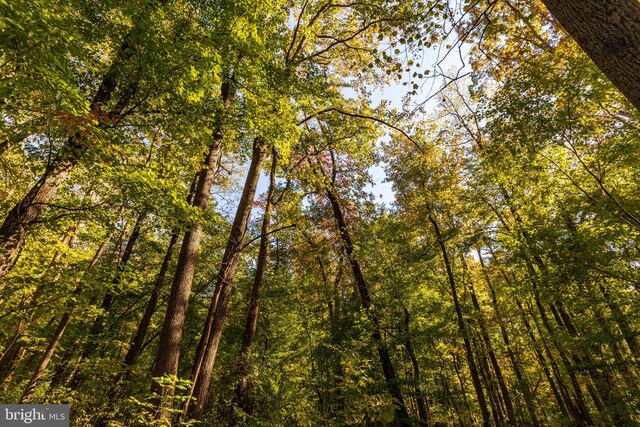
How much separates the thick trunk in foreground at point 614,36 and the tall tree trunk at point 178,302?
5590 mm

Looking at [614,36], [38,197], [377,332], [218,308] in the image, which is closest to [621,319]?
[377,332]

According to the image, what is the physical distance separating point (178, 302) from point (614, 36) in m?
6.51

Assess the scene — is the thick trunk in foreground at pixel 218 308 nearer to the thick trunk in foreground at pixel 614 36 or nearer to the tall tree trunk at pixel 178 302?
the tall tree trunk at pixel 178 302

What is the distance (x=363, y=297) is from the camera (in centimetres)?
1116

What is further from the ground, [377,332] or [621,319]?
[377,332]

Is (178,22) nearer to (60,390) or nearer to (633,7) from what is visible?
(633,7)

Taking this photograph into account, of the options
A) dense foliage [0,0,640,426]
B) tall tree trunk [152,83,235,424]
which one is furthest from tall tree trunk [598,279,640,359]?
tall tree trunk [152,83,235,424]

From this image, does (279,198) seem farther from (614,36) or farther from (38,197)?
(614,36)

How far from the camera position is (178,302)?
17.6 feet

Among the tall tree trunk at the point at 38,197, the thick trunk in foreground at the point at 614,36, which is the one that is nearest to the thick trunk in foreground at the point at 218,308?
the tall tree trunk at the point at 38,197

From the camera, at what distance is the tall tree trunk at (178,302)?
4723 mm

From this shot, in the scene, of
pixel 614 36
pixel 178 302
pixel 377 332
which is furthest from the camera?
pixel 377 332

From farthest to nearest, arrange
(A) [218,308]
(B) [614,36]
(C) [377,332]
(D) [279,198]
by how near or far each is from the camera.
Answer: (C) [377,332]
(D) [279,198]
(A) [218,308]
(B) [614,36]

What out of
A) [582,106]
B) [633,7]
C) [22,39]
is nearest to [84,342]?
[22,39]
